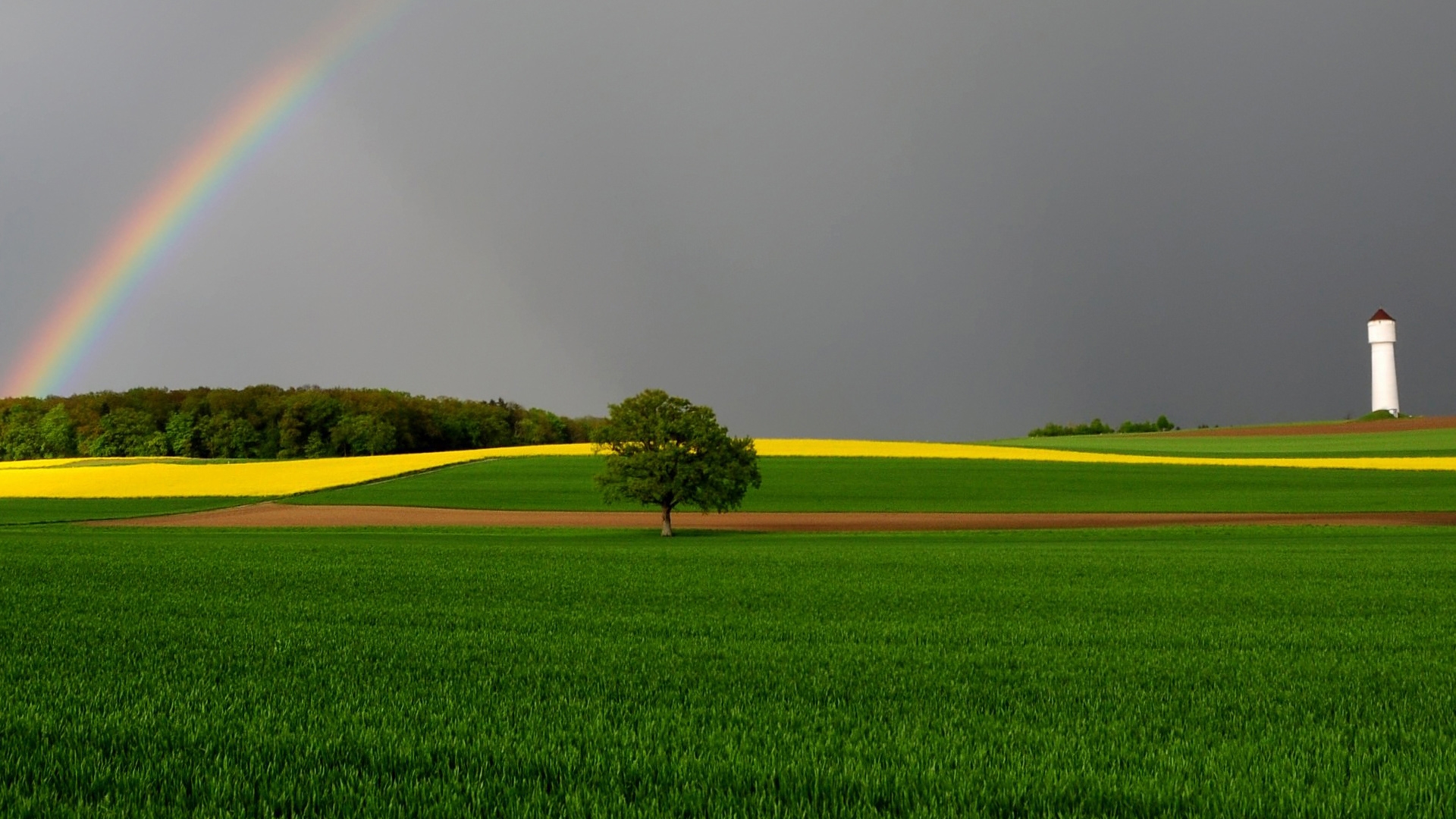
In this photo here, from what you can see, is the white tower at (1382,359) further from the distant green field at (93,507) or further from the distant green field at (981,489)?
the distant green field at (93,507)

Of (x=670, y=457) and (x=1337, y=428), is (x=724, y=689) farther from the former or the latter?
(x=1337, y=428)

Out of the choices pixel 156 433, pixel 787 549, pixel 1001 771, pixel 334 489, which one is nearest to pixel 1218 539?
pixel 787 549

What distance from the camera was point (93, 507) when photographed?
6019cm

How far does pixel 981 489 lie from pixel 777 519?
1626cm

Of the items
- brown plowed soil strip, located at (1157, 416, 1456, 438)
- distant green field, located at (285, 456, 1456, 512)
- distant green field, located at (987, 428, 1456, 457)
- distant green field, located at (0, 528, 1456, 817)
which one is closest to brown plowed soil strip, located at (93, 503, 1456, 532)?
distant green field, located at (285, 456, 1456, 512)

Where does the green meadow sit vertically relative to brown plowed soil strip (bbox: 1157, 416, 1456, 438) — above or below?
below

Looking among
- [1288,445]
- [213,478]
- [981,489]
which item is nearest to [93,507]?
[213,478]

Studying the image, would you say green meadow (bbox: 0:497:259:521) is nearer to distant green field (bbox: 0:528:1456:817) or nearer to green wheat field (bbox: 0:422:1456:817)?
green wheat field (bbox: 0:422:1456:817)

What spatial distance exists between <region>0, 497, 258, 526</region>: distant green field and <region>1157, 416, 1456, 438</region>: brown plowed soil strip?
3706 inches

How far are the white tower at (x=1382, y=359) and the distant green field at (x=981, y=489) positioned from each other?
212ft

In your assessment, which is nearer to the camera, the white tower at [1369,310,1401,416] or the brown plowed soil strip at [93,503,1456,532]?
the brown plowed soil strip at [93,503,1456,532]

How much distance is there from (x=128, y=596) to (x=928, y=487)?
5219cm

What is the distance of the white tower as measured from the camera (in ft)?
400

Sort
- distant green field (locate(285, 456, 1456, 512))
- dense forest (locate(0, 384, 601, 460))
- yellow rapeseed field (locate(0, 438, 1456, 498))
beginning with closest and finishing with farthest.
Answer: distant green field (locate(285, 456, 1456, 512)), yellow rapeseed field (locate(0, 438, 1456, 498)), dense forest (locate(0, 384, 601, 460))
